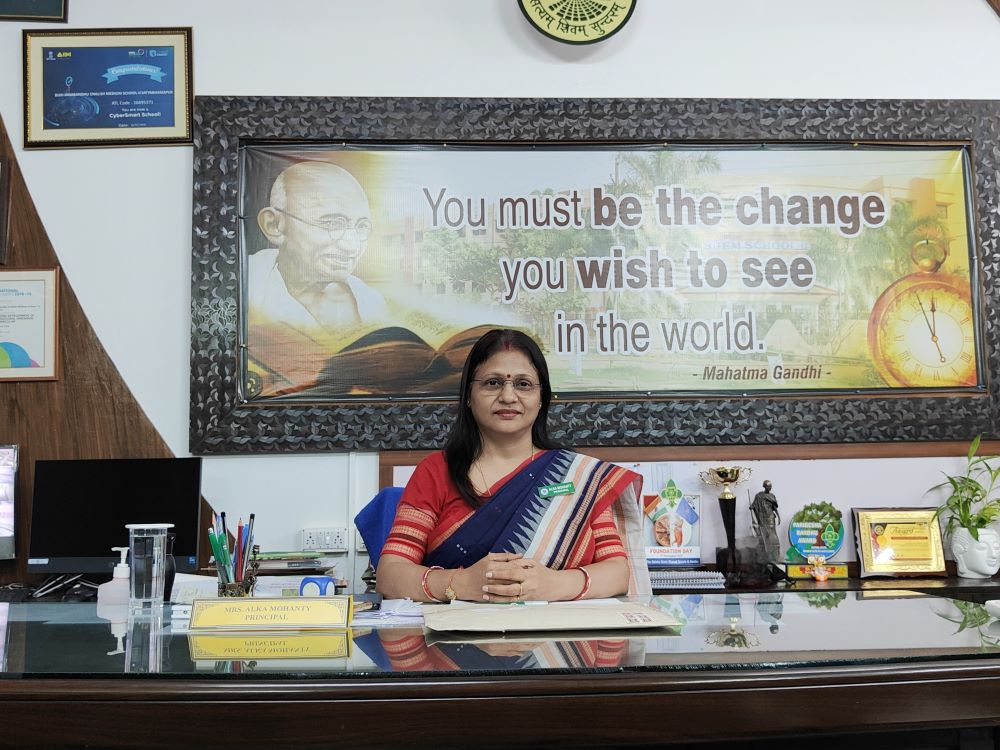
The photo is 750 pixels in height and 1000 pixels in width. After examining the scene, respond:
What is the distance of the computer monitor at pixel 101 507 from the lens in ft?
9.55

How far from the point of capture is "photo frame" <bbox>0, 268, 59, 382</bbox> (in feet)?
10.3

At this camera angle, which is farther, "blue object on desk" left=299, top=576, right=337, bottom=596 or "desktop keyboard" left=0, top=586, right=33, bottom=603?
"desktop keyboard" left=0, top=586, right=33, bottom=603

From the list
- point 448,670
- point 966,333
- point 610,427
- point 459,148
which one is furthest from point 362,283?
point 448,670

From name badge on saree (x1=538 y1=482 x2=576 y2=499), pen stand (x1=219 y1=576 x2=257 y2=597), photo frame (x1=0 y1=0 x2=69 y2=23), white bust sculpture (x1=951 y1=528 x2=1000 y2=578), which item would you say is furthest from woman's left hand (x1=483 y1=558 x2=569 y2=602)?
photo frame (x1=0 y1=0 x2=69 y2=23)

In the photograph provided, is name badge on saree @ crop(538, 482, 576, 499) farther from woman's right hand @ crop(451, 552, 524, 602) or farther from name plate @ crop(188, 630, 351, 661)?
name plate @ crop(188, 630, 351, 661)

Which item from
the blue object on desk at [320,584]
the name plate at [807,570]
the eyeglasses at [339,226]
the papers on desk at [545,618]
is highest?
the eyeglasses at [339,226]

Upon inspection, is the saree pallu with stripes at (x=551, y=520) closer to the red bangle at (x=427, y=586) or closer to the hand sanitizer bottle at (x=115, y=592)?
the red bangle at (x=427, y=586)

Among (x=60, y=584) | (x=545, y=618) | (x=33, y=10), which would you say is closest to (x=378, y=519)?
(x=60, y=584)

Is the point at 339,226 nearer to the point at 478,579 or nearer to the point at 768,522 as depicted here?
the point at 768,522

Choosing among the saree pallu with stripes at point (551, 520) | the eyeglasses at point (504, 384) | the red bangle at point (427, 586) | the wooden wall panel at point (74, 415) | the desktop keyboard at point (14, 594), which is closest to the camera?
the red bangle at point (427, 586)

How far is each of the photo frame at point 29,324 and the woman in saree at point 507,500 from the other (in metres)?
1.92

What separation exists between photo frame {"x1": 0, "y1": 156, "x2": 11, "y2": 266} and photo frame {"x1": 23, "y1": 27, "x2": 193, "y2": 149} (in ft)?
0.46

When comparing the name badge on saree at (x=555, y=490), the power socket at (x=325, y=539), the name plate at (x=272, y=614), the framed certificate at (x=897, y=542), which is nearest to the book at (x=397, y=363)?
the power socket at (x=325, y=539)

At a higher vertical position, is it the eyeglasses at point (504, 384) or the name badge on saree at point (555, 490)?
the eyeglasses at point (504, 384)
